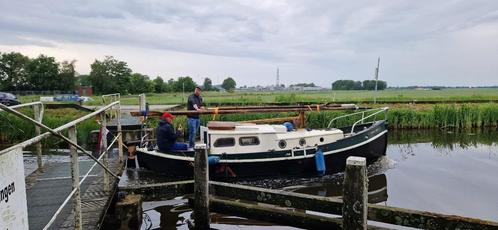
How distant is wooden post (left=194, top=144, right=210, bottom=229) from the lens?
23.1 feet

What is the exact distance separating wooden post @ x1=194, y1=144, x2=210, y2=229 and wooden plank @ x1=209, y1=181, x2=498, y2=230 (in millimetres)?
357

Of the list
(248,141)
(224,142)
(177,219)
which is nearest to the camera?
(177,219)

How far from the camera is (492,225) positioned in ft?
16.7

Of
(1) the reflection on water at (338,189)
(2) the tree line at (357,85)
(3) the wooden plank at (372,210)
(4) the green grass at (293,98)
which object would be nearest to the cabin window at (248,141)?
(1) the reflection on water at (338,189)

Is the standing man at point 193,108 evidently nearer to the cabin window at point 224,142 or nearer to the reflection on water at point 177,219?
the cabin window at point 224,142

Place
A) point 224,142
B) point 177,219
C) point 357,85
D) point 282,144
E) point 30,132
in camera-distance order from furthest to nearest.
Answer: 1. point 357,85
2. point 30,132
3. point 282,144
4. point 224,142
5. point 177,219

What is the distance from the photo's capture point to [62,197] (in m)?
6.28

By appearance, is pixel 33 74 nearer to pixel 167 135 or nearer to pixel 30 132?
pixel 30 132

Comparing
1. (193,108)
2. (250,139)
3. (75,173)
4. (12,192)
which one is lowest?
(250,139)

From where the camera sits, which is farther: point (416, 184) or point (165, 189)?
point (416, 184)

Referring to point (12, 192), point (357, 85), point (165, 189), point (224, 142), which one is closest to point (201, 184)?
point (165, 189)

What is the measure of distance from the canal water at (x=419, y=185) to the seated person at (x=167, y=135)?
1.99 meters

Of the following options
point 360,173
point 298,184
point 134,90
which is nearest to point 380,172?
point 298,184

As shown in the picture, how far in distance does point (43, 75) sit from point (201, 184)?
88.8 m
